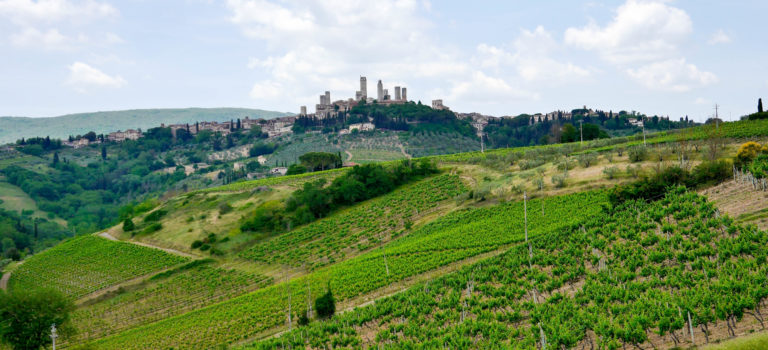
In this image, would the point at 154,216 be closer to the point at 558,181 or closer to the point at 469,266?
the point at 558,181

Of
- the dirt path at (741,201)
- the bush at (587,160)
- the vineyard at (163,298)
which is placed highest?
the bush at (587,160)

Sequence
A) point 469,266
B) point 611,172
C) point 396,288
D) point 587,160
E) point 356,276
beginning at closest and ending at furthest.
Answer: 1. point 469,266
2. point 396,288
3. point 356,276
4. point 611,172
5. point 587,160

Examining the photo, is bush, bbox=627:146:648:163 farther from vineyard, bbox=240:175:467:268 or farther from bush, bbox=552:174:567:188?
vineyard, bbox=240:175:467:268

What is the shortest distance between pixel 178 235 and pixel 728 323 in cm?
6407

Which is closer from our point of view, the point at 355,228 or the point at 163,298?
the point at 163,298

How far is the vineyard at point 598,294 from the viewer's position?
62.7 feet

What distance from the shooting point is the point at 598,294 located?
23.0 meters

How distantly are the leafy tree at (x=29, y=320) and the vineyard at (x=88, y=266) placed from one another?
1489 cm

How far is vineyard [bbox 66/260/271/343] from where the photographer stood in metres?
43.0

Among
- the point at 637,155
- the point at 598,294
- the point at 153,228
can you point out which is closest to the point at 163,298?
the point at 153,228

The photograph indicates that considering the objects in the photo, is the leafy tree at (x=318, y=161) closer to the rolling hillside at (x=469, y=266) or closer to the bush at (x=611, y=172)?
the rolling hillside at (x=469, y=266)

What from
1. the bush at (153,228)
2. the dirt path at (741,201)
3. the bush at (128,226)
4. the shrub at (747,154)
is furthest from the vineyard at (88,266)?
the shrub at (747,154)

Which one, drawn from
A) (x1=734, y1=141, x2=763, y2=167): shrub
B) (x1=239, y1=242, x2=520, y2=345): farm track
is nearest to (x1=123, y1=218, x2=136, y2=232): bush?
(x1=239, y1=242, x2=520, y2=345): farm track

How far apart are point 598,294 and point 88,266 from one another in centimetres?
6241
